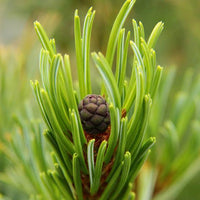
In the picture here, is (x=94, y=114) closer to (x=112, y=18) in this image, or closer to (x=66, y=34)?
(x=112, y=18)

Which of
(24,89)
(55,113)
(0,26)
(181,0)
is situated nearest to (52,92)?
(55,113)

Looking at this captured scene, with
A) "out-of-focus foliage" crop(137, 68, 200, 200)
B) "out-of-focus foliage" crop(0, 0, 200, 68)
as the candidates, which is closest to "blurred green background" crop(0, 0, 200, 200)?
"out-of-focus foliage" crop(0, 0, 200, 68)

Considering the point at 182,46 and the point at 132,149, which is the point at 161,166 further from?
the point at 182,46

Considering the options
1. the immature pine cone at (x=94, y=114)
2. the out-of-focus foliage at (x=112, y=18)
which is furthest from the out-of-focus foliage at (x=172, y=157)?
the out-of-focus foliage at (x=112, y=18)

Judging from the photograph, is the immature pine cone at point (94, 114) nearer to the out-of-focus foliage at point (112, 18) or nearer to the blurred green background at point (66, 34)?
the blurred green background at point (66, 34)

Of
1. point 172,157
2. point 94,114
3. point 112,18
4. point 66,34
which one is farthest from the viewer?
point 66,34

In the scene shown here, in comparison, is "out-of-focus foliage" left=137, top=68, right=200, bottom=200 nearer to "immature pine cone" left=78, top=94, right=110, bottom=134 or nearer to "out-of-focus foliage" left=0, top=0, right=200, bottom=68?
"immature pine cone" left=78, top=94, right=110, bottom=134

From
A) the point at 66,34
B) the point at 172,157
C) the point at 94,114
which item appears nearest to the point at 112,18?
the point at 66,34
